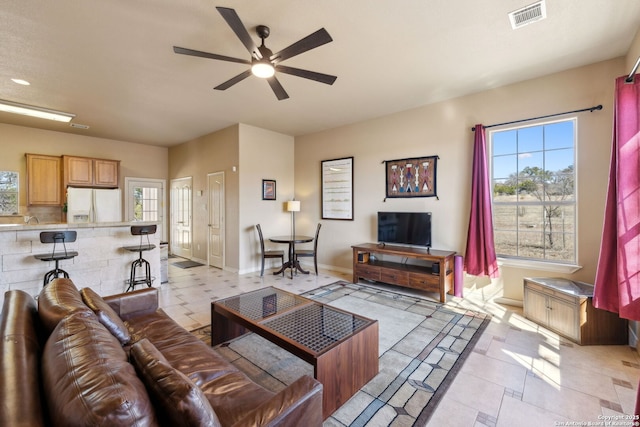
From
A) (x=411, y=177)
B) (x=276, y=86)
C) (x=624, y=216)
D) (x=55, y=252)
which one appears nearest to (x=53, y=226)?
(x=55, y=252)

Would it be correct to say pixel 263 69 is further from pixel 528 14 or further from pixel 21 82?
pixel 21 82

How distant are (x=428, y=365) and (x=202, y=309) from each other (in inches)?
109

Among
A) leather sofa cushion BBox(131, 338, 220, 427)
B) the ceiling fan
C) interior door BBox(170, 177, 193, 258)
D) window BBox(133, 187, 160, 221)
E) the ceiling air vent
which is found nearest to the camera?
leather sofa cushion BBox(131, 338, 220, 427)

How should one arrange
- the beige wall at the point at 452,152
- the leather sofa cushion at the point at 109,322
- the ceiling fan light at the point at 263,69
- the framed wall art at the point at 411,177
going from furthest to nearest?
the framed wall art at the point at 411,177 → the beige wall at the point at 452,152 → the ceiling fan light at the point at 263,69 → the leather sofa cushion at the point at 109,322

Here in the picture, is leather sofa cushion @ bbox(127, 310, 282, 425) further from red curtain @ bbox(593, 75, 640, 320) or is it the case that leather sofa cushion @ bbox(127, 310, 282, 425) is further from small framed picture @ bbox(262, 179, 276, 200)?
small framed picture @ bbox(262, 179, 276, 200)

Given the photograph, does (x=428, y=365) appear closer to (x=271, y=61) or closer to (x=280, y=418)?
(x=280, y=418)

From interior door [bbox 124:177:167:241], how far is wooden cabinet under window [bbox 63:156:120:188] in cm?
60

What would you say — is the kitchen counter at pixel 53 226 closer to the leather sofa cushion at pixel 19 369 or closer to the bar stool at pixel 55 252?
the bar stool at pixel 55 252

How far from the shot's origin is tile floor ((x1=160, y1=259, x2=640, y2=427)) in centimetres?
182

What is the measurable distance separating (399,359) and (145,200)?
24.6 feet

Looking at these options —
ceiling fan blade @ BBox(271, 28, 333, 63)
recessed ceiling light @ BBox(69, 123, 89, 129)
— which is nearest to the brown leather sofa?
ceiling fan blade @ BBox(271, 28, 333, 63)

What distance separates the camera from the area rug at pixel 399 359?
6.15 feet

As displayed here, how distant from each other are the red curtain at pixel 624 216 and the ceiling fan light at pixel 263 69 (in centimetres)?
320

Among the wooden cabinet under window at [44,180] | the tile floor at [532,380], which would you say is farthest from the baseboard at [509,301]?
the wooden cabinet under window at [44,180]
